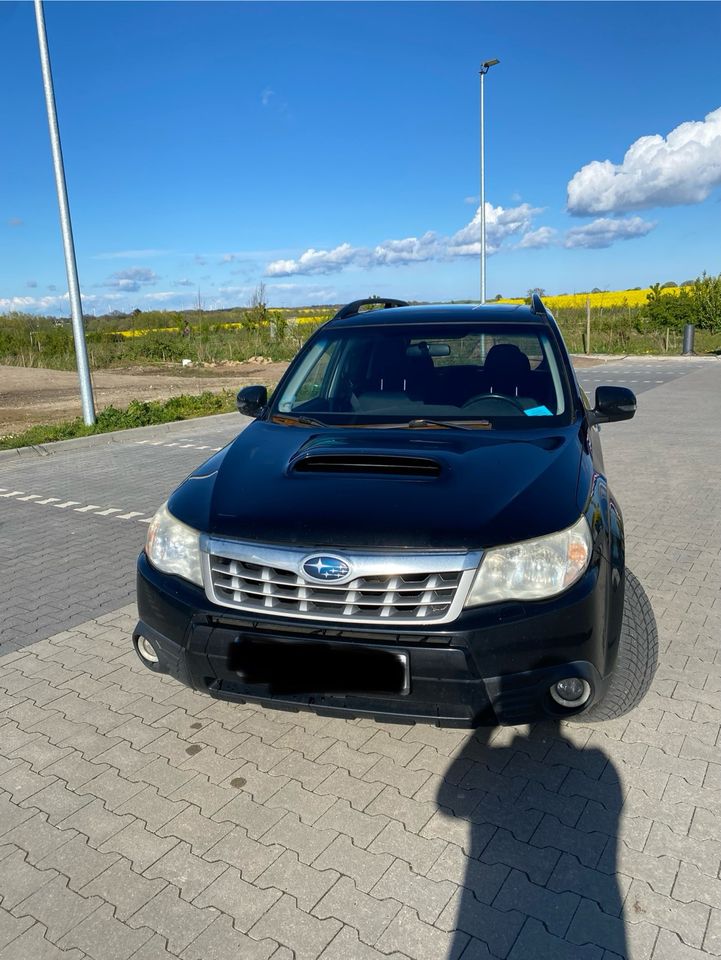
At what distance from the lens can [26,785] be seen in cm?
296

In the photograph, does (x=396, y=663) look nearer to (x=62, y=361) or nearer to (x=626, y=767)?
(x=626, y=767)

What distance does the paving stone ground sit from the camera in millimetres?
2193

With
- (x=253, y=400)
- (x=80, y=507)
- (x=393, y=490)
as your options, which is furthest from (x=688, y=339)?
(x=393, y=490)

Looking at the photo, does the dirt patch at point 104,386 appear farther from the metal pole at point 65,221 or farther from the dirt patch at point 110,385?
the metal pole at point 65,221

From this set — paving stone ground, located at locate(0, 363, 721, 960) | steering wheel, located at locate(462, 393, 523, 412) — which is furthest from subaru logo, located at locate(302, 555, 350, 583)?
steering wheel, located at locate(462, 393, 523, 412)

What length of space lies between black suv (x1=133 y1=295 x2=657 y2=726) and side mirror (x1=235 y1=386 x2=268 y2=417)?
0.99 m

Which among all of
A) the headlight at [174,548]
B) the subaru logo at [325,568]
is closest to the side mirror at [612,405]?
the subaru logo at [325,568]

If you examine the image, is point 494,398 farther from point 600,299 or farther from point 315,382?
point 600,299

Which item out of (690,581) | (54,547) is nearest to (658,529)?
(690,581)

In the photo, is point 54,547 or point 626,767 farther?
point 54,547

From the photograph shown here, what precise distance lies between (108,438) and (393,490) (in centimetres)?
1022

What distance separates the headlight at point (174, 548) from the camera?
2.79 metres

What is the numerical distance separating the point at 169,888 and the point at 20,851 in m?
0.60

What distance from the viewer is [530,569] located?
8.27ft
